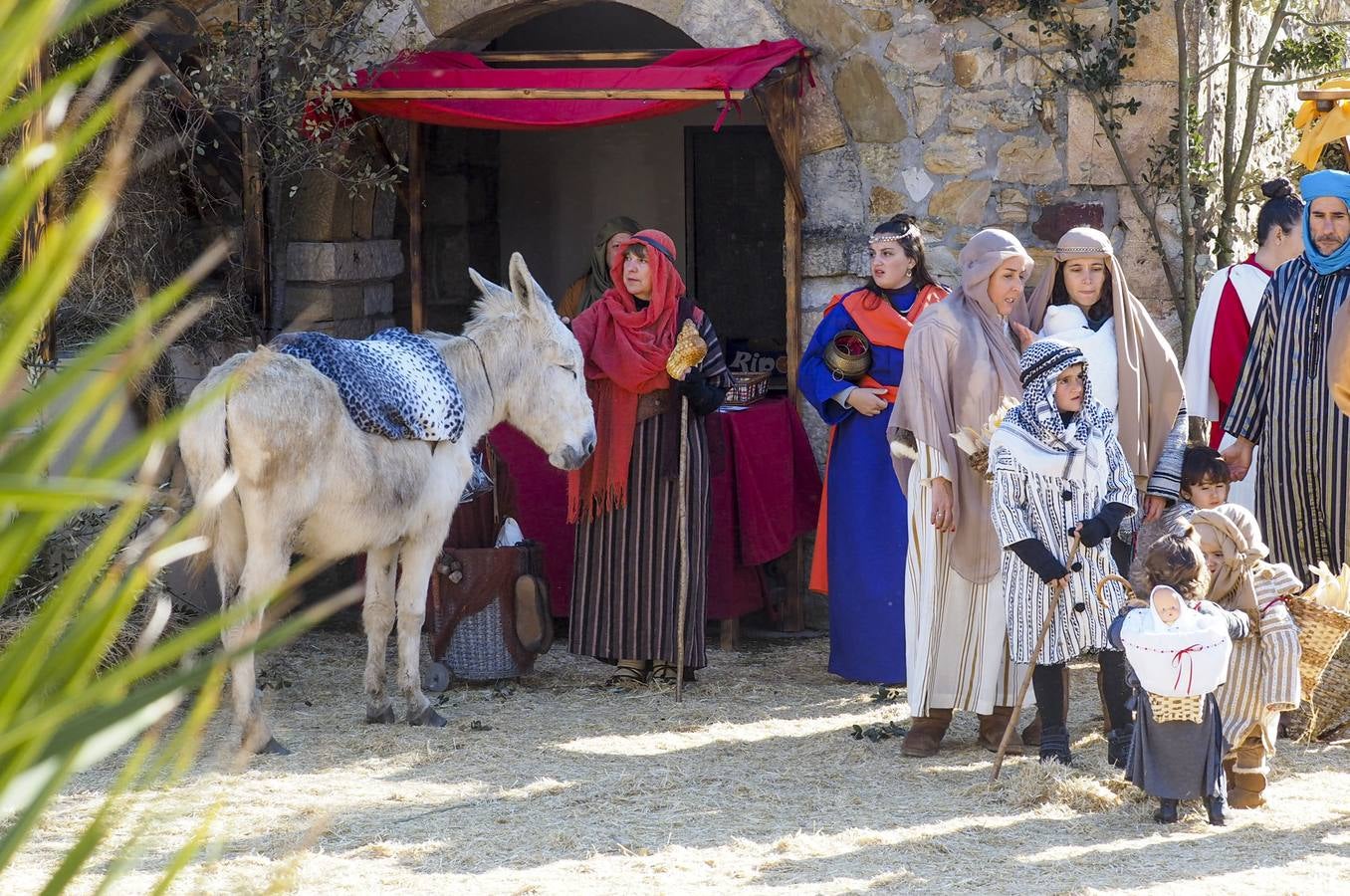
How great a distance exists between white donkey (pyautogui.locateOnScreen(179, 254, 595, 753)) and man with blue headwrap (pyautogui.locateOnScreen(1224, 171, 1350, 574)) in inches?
92.1

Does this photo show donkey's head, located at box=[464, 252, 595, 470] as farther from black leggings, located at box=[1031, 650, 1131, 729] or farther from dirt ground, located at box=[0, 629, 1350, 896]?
black leggings, located at box=[1031, 650, 1131, 729]

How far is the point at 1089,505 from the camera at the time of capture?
468cm

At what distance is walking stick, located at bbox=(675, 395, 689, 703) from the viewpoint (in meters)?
6.12

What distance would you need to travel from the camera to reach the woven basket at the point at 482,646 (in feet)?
21.0

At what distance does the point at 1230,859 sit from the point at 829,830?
1.05 m

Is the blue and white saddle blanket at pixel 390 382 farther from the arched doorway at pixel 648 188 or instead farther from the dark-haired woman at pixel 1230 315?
the arched doorway at pixel 648 188

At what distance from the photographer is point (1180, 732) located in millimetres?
4273

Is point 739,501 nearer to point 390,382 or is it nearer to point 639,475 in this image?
point 639,475

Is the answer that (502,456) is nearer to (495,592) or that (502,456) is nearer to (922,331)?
(495,592)

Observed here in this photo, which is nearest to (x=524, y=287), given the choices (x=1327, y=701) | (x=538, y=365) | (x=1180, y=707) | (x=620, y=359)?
(x=538, y=365)

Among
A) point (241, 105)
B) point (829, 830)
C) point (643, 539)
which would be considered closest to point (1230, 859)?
point (829, 830)

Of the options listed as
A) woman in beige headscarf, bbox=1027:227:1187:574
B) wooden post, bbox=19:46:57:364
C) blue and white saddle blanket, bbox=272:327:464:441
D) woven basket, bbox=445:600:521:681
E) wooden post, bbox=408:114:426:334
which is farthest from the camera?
wooden post, bbox=408:114:426:334

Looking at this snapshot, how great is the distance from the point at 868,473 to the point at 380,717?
2029 millimetres

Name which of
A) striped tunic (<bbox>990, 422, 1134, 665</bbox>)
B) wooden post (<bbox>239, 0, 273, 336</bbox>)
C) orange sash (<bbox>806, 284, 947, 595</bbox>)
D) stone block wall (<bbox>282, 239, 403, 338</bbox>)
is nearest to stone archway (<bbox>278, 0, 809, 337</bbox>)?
stone block wall (<bbox>282, 239, 403, 338</bbox>)
